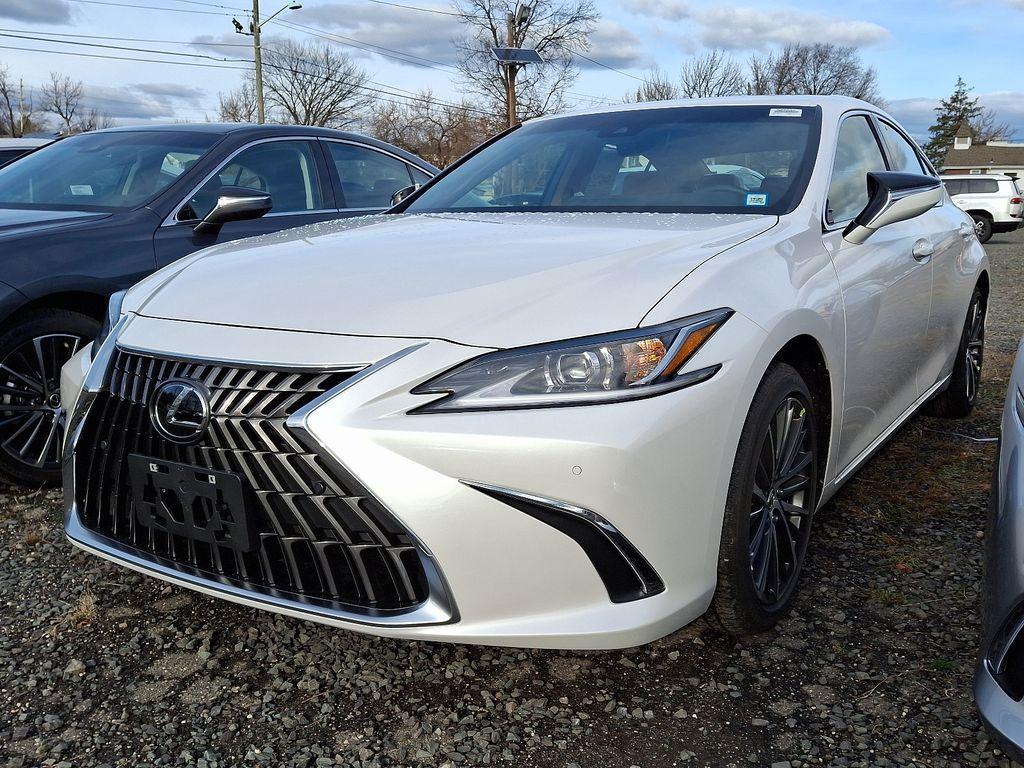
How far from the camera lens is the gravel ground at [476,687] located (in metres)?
1.95

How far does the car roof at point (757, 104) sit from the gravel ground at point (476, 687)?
1.62 m

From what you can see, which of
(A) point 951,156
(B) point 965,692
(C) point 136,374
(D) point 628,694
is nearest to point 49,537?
(C) point 136,374

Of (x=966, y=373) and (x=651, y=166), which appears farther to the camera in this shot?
(x=966, y=373)

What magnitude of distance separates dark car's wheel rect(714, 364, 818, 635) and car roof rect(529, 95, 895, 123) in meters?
1.32

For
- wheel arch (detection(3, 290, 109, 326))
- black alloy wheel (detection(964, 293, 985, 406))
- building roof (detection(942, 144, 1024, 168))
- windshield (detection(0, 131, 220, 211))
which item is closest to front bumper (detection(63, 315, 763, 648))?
wheel arch (detection(3, 290, 109, 326))

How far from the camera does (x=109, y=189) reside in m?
4.12

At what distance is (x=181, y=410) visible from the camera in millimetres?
1940

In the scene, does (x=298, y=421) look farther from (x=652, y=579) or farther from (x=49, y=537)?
(x=49, y=537)

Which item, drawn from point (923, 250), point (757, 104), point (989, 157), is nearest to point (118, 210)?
point (757, 104)

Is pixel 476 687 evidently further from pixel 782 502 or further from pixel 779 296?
pixel 779 296

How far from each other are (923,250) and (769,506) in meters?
1.60

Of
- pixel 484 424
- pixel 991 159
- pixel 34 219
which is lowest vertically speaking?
pixel 991 159

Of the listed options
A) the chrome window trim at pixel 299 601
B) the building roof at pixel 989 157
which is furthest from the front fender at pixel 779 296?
the building roof at pixel 989 157

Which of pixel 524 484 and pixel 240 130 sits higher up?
pixel 240 130
